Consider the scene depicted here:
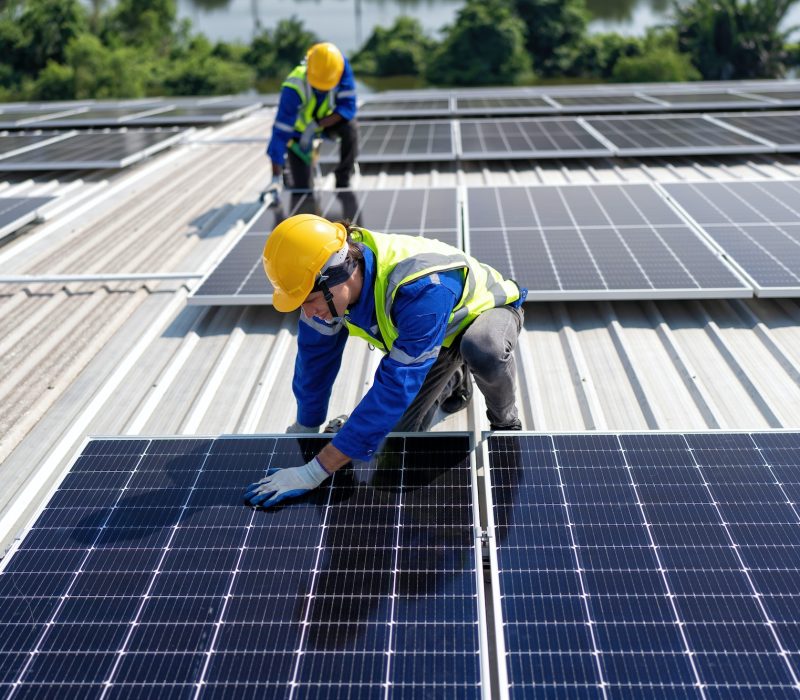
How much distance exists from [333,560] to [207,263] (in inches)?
225

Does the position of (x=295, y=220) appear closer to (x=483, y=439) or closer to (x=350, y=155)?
(x=483, y=439)

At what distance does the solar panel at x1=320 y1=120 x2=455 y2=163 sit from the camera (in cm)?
1198

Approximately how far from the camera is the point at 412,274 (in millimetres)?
4414

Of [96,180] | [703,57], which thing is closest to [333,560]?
[96,180]

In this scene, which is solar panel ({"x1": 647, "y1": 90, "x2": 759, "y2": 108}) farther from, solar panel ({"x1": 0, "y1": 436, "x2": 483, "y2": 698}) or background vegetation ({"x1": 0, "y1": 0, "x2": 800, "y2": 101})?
background vegetation ({"x1": 0, "y1": 0, "x2": 800, "y2": 101})

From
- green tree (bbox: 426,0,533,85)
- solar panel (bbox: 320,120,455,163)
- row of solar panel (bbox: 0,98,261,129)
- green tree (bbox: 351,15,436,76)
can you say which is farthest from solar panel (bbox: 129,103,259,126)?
green tree (bbox: 351,15,436,76)

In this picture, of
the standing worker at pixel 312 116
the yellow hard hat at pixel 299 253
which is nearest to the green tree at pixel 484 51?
the standing worker at pixel 312 116

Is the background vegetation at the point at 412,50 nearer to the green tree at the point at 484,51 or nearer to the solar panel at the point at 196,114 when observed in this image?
the green tree at the point at 484,51

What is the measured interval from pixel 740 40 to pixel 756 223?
47741 millimetres

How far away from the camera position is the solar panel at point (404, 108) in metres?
16.8

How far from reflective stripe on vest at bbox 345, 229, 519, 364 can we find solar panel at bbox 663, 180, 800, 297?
3.30 metres

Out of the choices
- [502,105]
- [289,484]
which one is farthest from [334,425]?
[502,105]

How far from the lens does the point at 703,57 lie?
49.4 m

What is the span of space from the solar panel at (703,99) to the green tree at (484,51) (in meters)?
39.6
